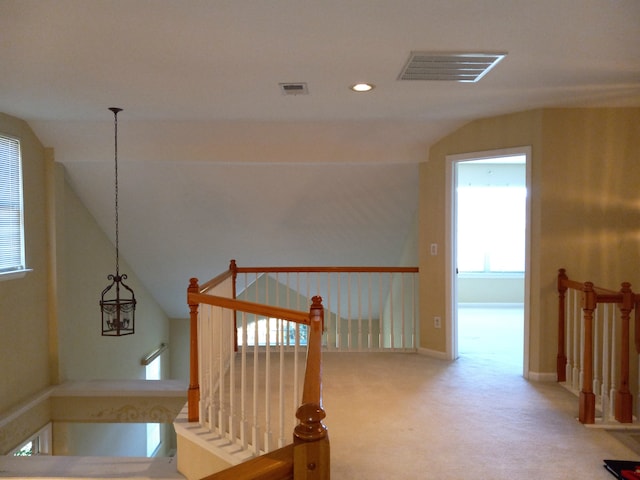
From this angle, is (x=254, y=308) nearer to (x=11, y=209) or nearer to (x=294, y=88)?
(x=294, y=88)

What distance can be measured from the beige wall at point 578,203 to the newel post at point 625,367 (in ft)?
3.07

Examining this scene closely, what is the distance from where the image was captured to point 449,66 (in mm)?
3002

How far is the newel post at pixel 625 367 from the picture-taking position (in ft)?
10.4

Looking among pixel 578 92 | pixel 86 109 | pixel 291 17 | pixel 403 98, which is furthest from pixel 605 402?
pixel 86 109

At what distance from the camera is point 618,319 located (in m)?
4.09

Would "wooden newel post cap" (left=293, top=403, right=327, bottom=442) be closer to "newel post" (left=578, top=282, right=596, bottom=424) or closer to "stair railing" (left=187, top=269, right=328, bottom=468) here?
"stair railing" (left=187, top=269, right=328, bottom=468)

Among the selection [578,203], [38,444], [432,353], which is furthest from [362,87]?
[38,444]

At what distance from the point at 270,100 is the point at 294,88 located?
431mm

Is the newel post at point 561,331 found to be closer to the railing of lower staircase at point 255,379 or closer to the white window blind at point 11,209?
the railing of lower staircase at point 255,379

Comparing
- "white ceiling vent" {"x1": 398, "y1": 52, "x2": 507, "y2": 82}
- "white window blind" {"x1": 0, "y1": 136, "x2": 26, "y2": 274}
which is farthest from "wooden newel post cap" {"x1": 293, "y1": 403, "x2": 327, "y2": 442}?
"white window blind" {"x1": 0, "y1": 136, "x2": 26, "y2": 274}

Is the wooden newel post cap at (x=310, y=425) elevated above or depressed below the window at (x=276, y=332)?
above

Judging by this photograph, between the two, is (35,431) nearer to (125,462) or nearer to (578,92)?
(125,462)

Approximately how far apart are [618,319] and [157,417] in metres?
4.68

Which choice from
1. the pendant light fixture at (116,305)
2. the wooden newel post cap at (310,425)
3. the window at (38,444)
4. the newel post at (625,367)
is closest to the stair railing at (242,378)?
the wooden newel post cap at (310,425)
